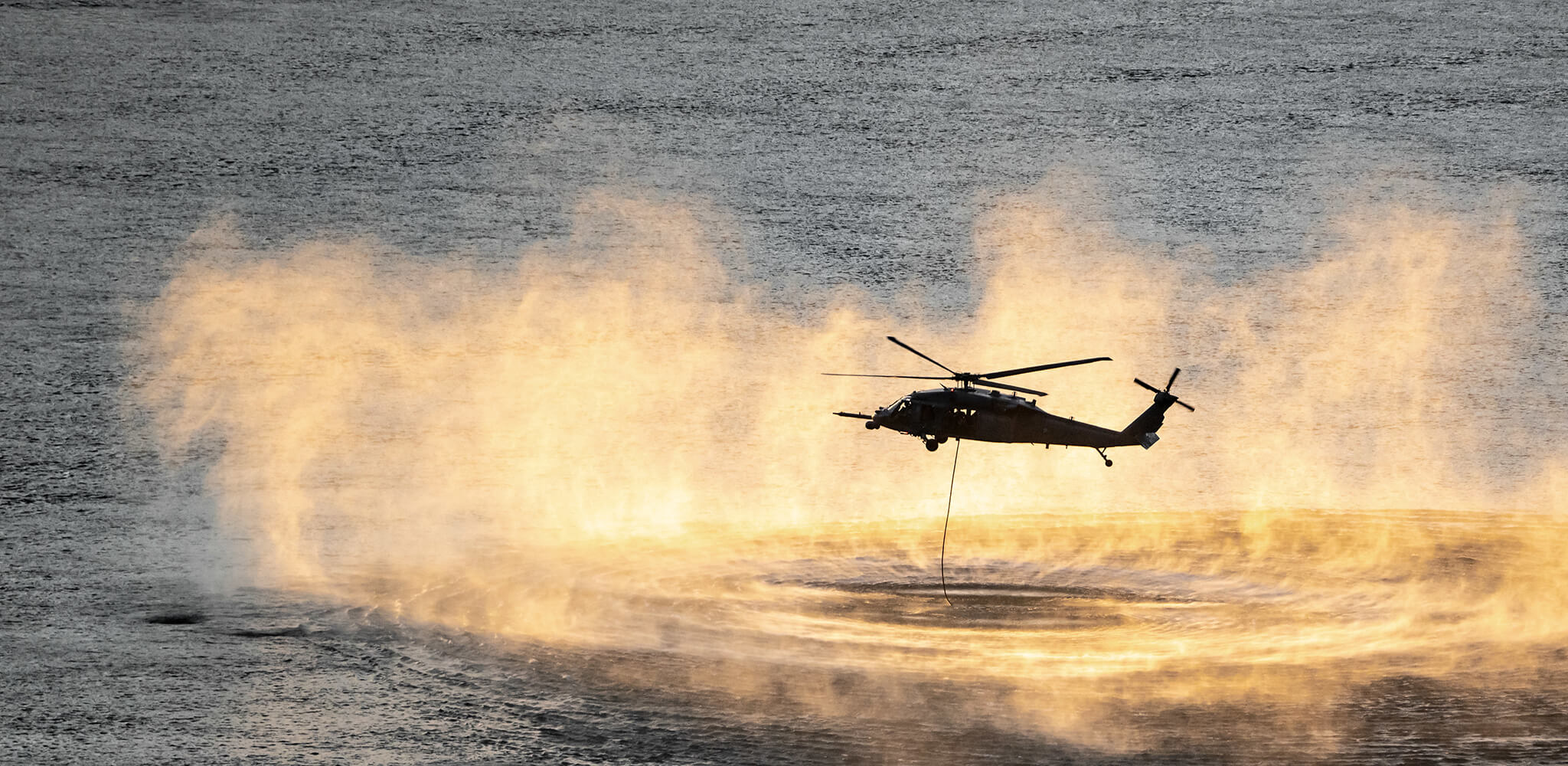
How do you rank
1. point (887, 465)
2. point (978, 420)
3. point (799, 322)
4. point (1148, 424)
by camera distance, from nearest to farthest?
point (978, 420) < point (1148, 424) < point (887, 465) < point (799, 322)

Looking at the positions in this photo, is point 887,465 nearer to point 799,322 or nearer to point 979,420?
point 799,322

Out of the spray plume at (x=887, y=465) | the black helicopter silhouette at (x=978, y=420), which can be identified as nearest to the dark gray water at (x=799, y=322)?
the spray plume at (x=887, y=465)

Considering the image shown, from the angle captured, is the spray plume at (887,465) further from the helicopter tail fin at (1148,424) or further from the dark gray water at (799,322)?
the helicopter tail fin at (1148,424)

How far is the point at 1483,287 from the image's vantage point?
2797 centimetres

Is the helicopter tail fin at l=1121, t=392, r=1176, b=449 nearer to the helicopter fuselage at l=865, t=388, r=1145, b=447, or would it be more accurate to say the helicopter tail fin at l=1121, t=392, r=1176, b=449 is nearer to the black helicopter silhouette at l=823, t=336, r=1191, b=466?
the black helicopter silhouette at l=823, t=336, r=1191, b=466

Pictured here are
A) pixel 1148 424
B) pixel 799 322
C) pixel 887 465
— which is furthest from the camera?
pixel 799 322

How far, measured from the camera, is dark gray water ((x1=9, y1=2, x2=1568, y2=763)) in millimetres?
14359

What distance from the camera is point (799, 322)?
2706 centimetres

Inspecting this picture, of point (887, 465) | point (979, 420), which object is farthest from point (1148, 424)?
point (887, 465)

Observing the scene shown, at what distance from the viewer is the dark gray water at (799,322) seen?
14.4 m

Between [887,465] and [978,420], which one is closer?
[978,420]

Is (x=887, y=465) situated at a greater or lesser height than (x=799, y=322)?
lesser

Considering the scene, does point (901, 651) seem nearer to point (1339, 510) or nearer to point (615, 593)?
→ point (615, 593)

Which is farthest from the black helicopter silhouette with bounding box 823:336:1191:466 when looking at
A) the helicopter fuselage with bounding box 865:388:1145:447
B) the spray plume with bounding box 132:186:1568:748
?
the spray plume with bounding box 132:186:1568:748
